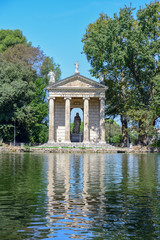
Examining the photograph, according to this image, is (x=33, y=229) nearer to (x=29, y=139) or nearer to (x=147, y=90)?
(x=147, y=90)

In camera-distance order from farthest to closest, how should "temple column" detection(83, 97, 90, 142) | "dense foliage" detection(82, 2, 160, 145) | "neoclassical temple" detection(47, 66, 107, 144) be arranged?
"temple column" detection(83, 97, 90, 142) < "neoclassical temple" detection(47, 66, 107, 144) < "dense foliage" detection(82, 2, 160, 145)

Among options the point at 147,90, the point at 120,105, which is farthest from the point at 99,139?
the point at 147,90

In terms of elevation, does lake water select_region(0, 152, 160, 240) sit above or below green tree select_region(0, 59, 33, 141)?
below

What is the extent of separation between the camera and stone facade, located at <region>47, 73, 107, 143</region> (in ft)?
215

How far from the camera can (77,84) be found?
65.9m

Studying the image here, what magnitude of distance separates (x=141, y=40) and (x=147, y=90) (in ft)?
28.8

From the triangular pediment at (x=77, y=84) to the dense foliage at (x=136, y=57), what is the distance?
209 centimetres

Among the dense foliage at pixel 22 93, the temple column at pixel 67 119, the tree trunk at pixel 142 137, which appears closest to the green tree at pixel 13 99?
the dense foliage at pixel 22 93

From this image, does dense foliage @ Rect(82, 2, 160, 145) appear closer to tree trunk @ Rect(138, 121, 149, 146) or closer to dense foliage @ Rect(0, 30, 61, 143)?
tree trunk @ Rect(138, 121, 149, 146)

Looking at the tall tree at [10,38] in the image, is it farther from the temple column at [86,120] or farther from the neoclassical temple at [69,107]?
the temple column at [86,120]

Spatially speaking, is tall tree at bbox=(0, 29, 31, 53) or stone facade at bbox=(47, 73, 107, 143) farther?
tall tree at bbox=(0, 29, 31, 53)

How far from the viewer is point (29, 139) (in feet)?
227

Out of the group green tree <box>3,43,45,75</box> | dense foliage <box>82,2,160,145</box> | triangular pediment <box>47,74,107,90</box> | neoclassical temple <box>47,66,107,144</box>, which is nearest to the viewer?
dense foliage <box>82,2,160,145</box>

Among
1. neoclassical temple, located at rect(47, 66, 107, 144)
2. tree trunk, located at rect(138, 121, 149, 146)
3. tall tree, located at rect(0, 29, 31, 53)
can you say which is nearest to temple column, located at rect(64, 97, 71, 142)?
neoclassical temple, located at rect(47, 66, 107, 144)
